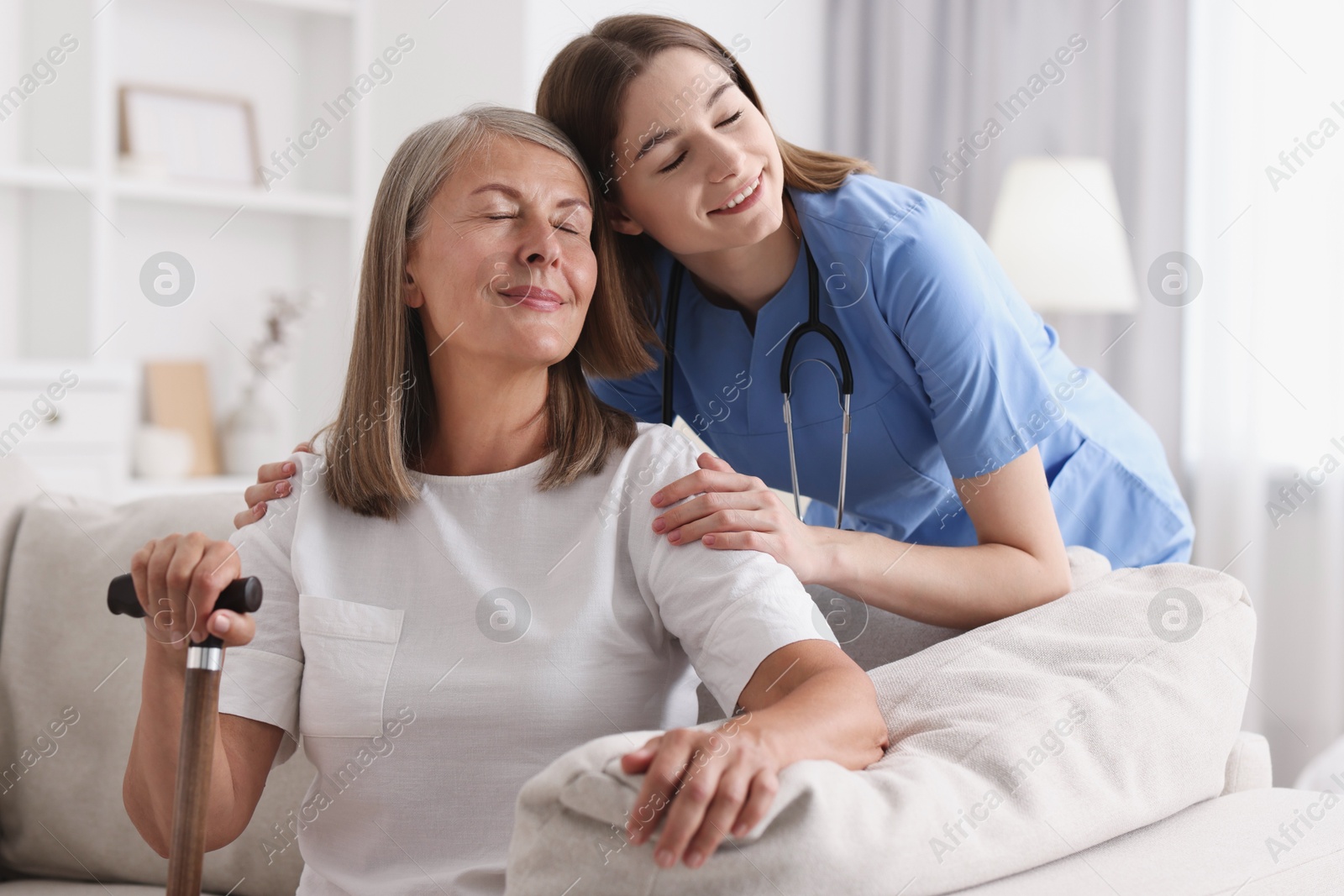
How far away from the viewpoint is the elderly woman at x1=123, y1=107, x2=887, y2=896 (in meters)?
1.06

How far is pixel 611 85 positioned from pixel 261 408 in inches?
87.4

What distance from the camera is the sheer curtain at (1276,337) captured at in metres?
2.73

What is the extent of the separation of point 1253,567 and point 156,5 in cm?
321

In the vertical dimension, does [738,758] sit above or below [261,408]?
above

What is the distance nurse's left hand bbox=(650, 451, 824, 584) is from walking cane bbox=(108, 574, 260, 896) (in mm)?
385

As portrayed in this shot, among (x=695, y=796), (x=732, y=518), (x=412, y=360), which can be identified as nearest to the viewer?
(x=695, y=796)

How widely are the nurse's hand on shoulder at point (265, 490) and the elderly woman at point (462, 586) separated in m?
0.01

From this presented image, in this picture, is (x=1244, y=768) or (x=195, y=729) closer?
(x=195, y=729)

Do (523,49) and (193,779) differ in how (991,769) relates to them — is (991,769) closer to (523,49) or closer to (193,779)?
(193,779)

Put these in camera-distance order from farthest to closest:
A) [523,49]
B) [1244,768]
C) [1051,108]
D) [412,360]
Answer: [1051,108], [523,49], [412,360], [1244,768]

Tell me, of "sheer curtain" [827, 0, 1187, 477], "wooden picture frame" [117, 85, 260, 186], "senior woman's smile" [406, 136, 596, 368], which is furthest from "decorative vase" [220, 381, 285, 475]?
"senior woman's smile" [406, 136, 596, 368]

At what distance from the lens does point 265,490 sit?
127 cm

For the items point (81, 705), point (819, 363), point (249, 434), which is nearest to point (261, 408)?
point (249, 434)

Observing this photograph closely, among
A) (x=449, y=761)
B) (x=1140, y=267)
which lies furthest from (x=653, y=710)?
(x=1140, y=267)
